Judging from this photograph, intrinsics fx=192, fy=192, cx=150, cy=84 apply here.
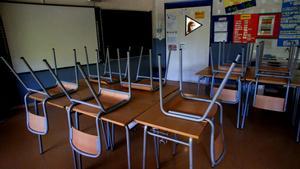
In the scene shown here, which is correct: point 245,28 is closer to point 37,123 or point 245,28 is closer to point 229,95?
point 229,95

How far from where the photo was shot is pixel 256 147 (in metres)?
2.20

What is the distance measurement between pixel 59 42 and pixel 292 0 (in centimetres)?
430

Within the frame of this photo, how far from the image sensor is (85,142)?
1489 millimetres

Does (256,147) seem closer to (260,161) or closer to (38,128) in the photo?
(260,161)

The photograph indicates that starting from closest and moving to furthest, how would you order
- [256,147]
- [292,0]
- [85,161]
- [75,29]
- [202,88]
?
1. [85,161]
2. [256,147]
3. [292,0]
4. [75,29]
5. [202,88]

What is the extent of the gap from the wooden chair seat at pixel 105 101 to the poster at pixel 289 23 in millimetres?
3551

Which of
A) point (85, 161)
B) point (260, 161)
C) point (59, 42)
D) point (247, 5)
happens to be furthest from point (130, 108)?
point (247, 5)

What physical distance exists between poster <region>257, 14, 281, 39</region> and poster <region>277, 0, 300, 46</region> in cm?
8

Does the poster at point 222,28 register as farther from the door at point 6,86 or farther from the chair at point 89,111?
the door at point 6,86

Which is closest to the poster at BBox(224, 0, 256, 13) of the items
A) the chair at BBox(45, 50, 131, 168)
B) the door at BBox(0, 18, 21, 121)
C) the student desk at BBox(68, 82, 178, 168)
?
the student desk at BBox(68, 82, 178, 168)

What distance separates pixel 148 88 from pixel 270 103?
150cm

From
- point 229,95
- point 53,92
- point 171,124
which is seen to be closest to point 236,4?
point 229,95

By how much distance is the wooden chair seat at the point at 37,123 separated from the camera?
1869mm

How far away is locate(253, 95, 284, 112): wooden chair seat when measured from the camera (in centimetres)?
224
